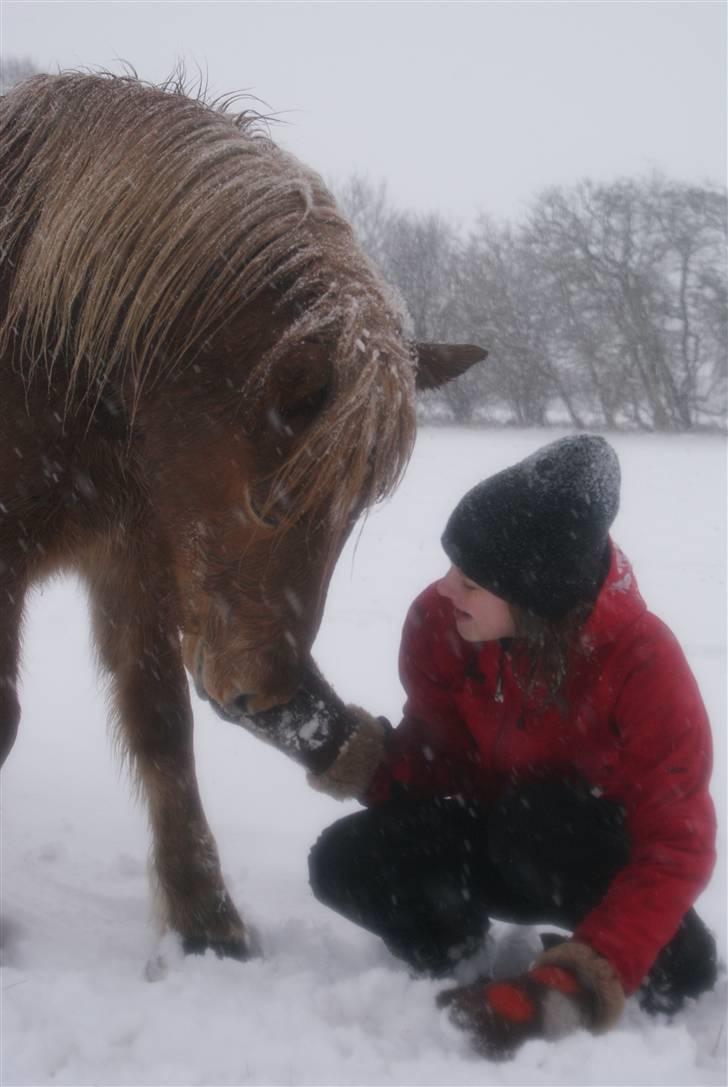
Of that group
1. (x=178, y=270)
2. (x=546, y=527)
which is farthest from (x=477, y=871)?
(x=178, y=270)

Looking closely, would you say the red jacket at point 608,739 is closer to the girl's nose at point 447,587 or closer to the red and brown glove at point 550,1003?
the red and brown glove at point 550,1003

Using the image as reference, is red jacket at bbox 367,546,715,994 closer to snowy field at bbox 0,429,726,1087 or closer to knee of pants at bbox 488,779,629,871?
knee of pants at bbox 488,779,629,871

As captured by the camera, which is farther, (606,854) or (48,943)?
(48,943)

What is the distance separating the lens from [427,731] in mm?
2309

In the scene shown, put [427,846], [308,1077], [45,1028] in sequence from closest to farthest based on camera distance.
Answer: [308,1077] → [45,1028] → [427,846]

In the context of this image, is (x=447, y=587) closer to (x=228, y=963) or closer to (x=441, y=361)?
(x=441, y=361)

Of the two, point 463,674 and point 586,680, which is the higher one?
point 586,680

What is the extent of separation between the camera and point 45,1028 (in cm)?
188

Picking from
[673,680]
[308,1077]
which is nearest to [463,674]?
[673,680]

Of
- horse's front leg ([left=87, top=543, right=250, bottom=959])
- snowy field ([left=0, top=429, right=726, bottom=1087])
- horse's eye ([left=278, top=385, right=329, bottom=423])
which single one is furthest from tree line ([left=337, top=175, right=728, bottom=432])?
horse's eye ([left=278, top=385, right=329, bottom=423])

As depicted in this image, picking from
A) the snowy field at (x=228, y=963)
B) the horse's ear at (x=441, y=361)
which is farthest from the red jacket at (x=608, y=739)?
the horse's ear at (x=441, y=361)

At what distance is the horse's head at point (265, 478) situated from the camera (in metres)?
1.77

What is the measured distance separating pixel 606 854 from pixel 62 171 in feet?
6.68

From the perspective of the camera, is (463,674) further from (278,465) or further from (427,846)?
(278,465)
